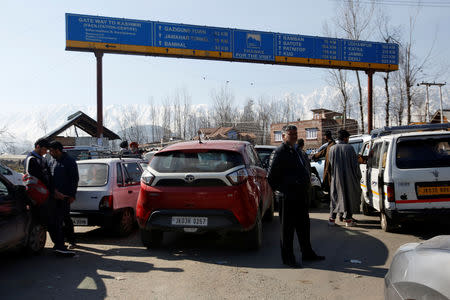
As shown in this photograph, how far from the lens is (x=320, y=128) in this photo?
53.1 meters

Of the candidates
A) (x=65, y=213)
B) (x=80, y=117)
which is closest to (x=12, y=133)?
(x=80, y=117)

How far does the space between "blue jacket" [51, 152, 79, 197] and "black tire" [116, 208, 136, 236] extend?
1.37m

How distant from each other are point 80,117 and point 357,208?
64.9 ft

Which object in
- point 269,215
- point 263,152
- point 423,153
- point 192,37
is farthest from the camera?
point 192,37

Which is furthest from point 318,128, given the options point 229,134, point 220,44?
point 220,44

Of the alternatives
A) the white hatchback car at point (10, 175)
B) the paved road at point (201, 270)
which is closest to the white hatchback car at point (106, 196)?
the paved road at point (201, 270)

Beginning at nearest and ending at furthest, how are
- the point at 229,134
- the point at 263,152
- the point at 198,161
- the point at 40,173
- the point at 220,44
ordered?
the point at 198,161 < the point at 40,173 < the point at 263,152 < the point at 220,44 < the point at 229,134

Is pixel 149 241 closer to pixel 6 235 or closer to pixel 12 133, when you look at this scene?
pixel 6 235

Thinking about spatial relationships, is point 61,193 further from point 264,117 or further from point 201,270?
A: point 264,117

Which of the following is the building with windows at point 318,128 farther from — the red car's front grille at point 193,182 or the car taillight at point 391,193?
the red car's front grille at point 193,182

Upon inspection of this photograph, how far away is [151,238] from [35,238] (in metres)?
1.82

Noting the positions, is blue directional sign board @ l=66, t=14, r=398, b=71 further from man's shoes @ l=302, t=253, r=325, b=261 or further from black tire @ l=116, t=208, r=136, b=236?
man's shoes @ l=302, t=253, r=325, b=261

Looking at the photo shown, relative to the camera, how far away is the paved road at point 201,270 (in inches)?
176

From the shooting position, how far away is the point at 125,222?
7.62 metres
